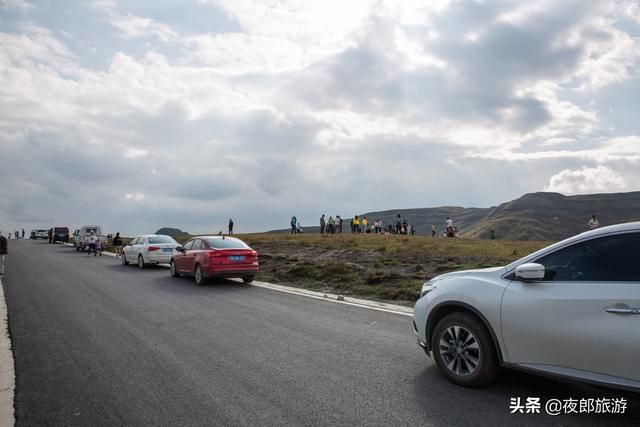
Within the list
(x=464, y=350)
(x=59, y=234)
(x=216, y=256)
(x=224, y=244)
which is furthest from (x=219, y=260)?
(x=59, y=234)

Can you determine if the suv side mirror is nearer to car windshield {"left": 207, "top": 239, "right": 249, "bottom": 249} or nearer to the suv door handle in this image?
the suv door handle

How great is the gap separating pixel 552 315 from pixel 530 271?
1.39ft

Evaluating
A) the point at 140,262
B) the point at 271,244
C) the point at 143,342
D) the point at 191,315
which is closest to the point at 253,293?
the point at 191,315

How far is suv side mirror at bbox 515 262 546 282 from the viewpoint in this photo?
415 cm

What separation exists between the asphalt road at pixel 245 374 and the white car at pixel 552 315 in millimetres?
318

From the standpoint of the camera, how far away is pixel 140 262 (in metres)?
20.9

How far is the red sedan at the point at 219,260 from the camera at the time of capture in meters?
13.8

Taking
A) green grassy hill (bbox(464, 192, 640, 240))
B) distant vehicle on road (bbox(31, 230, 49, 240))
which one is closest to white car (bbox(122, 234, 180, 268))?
distant vehicle on road (bbox(31, 230, 49, 240))

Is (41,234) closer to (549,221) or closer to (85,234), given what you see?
(85,234)

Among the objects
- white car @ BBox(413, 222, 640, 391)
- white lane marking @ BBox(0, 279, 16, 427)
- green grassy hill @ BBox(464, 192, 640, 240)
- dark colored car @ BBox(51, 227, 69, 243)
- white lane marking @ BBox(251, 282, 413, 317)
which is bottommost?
white lane marking @ BBox(0, 279, 16, 427)

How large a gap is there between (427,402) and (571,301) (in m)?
1.60

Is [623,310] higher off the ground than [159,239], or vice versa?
[159,239]

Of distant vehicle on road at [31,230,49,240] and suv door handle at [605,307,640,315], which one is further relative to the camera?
distant vehicle on road at [31,230,49,240]

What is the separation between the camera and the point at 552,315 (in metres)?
4.05
